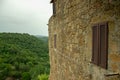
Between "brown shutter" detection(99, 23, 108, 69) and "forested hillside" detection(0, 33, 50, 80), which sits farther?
"forested hillside" detection(0, 33, 50, 80)

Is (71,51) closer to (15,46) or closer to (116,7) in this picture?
(116,7)

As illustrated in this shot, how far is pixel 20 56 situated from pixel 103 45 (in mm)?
40802

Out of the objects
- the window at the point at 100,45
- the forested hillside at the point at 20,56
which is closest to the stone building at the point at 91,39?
the window at the point at 100,45

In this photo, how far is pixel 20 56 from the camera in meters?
43.6

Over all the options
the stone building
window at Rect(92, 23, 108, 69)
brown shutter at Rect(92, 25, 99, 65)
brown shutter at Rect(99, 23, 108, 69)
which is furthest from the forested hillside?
brown shutter at Rect(99, 23, 108, 69)

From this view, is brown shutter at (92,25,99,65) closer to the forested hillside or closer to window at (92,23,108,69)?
window at (92,23,108,69)

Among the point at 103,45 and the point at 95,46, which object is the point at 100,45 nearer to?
the point at 103,45

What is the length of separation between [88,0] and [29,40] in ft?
140

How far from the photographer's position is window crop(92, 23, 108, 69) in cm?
374

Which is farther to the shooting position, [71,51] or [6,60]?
[6,60]

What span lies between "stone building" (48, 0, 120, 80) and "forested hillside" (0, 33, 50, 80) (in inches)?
1376

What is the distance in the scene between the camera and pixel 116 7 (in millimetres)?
3461

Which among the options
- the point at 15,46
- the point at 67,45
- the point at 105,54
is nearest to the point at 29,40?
the point at 15,46

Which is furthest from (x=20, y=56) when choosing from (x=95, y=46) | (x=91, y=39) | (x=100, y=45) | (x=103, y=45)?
(x=103, y=45)
